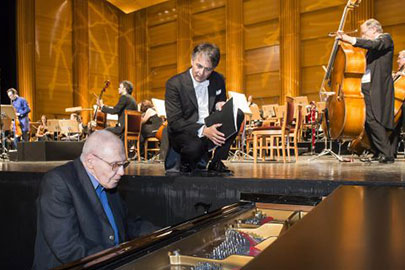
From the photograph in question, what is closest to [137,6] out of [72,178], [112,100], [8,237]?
[112,100]

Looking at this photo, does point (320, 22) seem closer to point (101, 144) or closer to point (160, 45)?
point (160, 45)

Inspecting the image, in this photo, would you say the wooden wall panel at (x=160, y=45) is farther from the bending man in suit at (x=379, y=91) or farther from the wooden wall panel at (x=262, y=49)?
the bending man in suit at (x=379, y=91)

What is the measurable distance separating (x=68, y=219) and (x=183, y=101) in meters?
1.73

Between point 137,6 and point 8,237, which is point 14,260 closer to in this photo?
point 8,237

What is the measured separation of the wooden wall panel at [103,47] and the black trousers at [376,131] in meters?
10.0

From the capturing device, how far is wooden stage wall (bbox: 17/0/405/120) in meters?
10.3

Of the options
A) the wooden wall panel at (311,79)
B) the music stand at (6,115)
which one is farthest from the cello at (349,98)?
the wooden wall panel at (311,79)

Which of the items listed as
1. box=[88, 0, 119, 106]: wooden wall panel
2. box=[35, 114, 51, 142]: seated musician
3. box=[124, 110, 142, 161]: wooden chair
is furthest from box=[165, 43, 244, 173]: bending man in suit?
box=[88, 0, 119, 106]: wooden wall panel

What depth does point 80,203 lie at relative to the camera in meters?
1.44

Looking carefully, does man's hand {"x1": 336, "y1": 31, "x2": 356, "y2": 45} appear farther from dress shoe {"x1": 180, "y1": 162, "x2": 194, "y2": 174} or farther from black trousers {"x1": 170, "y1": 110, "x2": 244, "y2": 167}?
dress shoe {"x1": 180, "y1": 162, "x2": 194, "y2": 174}

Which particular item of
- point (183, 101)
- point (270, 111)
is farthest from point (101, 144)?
point (270, 111)

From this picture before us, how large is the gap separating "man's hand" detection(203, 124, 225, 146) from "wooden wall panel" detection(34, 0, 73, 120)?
378 inches

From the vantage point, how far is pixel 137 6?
12.7 metres

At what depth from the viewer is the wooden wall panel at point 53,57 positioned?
1129 cm
